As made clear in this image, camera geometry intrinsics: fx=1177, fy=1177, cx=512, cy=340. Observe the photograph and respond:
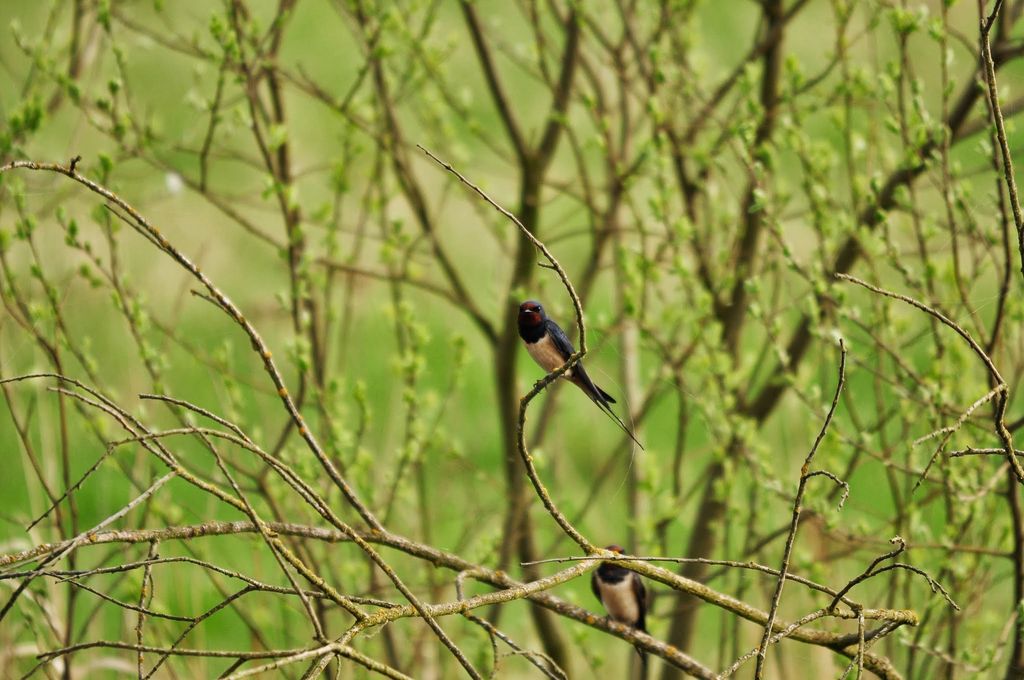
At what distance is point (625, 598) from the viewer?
14.1ft

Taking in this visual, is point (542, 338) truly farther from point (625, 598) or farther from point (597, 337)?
point (625, 598)

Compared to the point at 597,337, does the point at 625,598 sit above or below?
above

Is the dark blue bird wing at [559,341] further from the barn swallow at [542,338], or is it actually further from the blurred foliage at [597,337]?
the blurred foliage at [597,337]

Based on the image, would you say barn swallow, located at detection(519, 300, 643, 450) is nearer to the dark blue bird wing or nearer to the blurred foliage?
the dark blue bird wing

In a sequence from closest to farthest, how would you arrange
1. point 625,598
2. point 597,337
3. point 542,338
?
1. point 597,337
2. point 542,338
3. point 625,598

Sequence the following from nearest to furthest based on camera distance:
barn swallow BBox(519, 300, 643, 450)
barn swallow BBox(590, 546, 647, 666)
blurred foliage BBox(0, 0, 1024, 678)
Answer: barn swallow BBox(519, 300, 643, 450) < blurred foliage BBox(0, 0, 1024, 678) < barn swallow BBox(590, 546, 647, 666)

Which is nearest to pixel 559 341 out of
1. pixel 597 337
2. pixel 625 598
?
pixel 597 337

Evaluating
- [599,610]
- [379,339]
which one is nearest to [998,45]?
[599,610]

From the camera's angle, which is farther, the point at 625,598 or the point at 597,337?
the point at 625,598

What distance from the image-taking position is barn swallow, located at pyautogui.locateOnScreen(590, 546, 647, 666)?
14.1 feet

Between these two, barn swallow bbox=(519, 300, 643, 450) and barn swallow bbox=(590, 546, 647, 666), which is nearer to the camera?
barn swallow bbox=(519, 300, 643, 450)

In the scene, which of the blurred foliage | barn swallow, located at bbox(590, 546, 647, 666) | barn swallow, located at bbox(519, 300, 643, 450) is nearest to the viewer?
barn swallow, located at bbox(519, 300, 643, 450)

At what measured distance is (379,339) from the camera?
7.29 metres

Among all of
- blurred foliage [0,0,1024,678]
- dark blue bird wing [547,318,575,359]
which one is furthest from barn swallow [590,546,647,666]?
dark blue bird wing [547,318,575,359]
